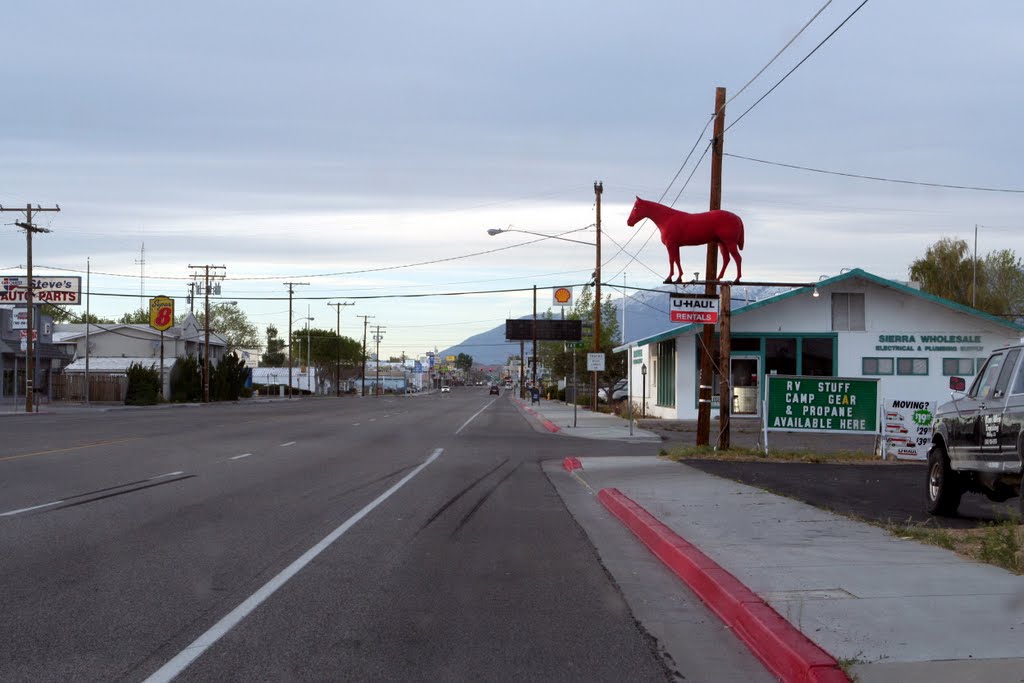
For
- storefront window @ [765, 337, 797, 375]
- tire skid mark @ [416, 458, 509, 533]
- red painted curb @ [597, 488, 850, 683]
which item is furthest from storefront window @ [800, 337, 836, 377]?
red painted curb @ [597, 488, 850, 683]

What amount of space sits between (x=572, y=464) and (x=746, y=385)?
2254 cm

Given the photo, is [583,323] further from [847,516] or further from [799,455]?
[847,516]

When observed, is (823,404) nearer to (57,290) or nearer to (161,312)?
(57,290)

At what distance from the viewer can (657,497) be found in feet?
47.9

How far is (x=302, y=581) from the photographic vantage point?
8.68 metres

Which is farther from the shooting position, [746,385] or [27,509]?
[746,385]

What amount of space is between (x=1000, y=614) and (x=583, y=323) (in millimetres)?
65323

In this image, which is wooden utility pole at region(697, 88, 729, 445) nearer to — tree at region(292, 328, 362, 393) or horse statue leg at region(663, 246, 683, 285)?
horse statue leg at region(663, 246, 683, 285)

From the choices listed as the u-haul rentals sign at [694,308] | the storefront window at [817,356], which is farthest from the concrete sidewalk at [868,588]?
the storefront window at [817,356]

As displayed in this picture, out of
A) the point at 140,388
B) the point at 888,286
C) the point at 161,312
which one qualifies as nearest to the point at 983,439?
the point at 888,286

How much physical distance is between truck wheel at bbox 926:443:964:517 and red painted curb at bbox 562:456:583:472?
885cm

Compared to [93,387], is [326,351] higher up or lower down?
higher up

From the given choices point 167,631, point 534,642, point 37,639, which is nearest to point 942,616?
point 534,642

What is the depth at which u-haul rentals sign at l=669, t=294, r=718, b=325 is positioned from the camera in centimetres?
2212
